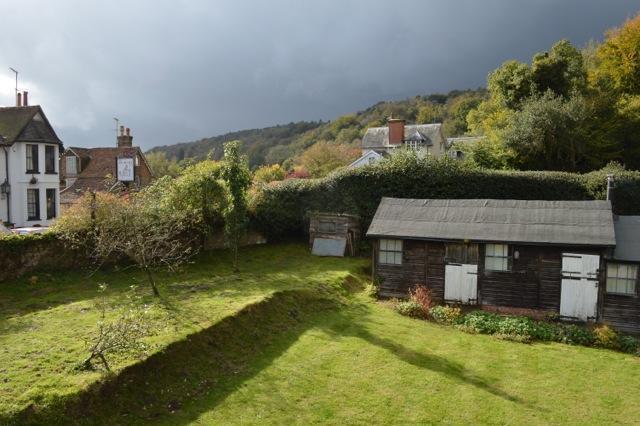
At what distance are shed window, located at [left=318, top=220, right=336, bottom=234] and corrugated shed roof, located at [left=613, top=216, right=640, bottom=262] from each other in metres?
15.2

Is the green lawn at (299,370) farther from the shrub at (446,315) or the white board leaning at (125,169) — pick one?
the white board leaning at (125,169)

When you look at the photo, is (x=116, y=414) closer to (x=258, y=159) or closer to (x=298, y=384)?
(x=298, y=384)

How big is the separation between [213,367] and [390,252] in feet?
36.4

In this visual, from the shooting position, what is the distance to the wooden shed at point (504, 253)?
18781mm

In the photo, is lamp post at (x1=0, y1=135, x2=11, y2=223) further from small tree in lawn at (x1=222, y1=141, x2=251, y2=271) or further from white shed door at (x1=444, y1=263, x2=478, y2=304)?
white shed door at (x1=444, y1=263, x2=478, y2=304)

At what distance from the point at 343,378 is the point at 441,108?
366 feet

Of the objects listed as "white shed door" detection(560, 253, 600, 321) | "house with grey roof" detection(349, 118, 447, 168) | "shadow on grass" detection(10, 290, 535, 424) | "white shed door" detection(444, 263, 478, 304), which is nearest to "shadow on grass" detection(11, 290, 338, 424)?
"shadow on grass" detection(10, 290, 535, 424)

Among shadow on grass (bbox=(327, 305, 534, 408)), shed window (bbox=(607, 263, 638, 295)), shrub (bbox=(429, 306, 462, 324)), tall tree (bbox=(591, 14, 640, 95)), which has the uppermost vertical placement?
tall tree (bbox=(591, 14, 640, 95))

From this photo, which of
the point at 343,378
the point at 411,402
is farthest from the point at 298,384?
the point at 411,402

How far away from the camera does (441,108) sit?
11731 centimetres

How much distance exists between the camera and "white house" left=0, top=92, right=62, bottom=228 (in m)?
33.4

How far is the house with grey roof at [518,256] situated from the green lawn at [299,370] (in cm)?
250

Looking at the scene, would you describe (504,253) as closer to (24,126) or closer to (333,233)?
(333,233)

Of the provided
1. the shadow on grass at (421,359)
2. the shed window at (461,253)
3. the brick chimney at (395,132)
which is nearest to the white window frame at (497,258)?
the shed window at (461,253)
